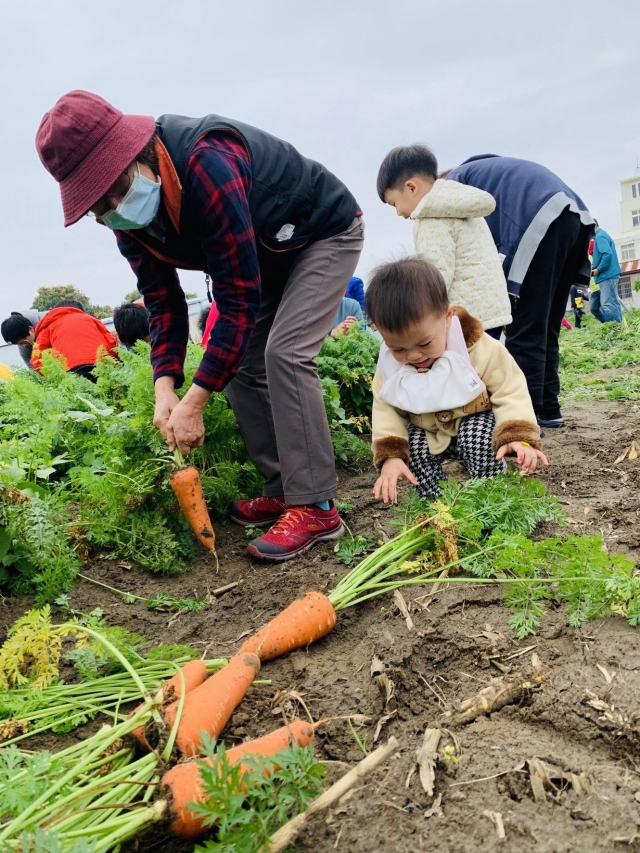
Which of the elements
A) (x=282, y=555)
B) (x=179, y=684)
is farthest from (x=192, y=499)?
(x=179, y=684)

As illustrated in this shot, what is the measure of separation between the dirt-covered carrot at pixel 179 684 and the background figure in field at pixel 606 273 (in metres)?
11.7

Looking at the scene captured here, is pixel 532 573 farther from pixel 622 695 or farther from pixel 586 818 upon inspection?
pixel 586 818

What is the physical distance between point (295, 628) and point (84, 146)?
1.92m

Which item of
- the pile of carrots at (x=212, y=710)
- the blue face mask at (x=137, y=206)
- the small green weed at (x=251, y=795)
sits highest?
the blue face mask at (x=137, y=206)

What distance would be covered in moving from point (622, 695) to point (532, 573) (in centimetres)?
59

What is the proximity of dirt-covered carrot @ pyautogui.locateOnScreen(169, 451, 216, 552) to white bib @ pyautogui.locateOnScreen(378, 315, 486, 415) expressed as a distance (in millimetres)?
1043

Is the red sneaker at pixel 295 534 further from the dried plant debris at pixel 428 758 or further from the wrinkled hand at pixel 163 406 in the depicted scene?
the dried plant debris at pixel 428 758

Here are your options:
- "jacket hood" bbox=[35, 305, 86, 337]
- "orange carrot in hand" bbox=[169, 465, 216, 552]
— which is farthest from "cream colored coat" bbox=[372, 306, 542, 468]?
"jacket hood" bbox=[35, 305, 86, 337]

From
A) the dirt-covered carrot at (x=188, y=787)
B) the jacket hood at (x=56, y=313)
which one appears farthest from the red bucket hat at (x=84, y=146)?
the jacket hood at (x=56, y=313)

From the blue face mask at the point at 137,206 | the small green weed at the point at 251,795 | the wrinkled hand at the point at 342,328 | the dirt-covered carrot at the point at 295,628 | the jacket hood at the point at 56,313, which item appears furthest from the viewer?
the jacket hood at the point at 56,313

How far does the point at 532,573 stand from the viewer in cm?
216

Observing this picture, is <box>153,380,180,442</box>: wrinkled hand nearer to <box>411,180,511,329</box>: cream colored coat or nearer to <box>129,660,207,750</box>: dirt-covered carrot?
<box>129,660,207,750</box>: dirt-covered carrot

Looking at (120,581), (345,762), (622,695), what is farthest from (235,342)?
(622,695)

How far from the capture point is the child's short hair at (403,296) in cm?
254
